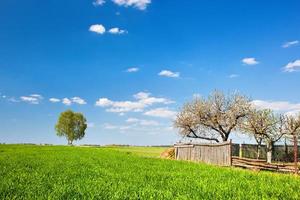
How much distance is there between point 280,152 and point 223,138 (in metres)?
12.7

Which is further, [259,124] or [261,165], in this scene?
[259,124]

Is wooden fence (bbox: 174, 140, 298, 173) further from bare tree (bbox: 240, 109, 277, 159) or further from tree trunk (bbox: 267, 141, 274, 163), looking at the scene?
bare tree (bbox: 240, 109, 277, 159)

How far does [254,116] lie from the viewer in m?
48.6

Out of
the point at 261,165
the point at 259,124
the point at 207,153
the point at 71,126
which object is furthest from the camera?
the point at 71,126

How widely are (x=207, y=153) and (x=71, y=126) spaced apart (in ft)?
307

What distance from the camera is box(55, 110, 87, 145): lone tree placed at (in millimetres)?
119125

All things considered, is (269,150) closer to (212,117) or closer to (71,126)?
(212,117)

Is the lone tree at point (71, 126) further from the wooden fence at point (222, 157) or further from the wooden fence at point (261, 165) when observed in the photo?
the wooden fence at point (261, 165)

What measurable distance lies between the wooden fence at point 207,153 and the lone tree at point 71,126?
85.2 m

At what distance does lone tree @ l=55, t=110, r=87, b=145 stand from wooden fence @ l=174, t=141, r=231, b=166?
8524 centimetres

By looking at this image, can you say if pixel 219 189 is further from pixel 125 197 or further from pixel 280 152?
pixel 280 152

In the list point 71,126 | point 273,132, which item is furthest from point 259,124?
point 71,126

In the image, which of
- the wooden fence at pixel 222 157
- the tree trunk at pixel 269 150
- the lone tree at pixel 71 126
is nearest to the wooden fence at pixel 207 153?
the wooden fence at pixel 222 157

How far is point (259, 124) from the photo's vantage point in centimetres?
4734
